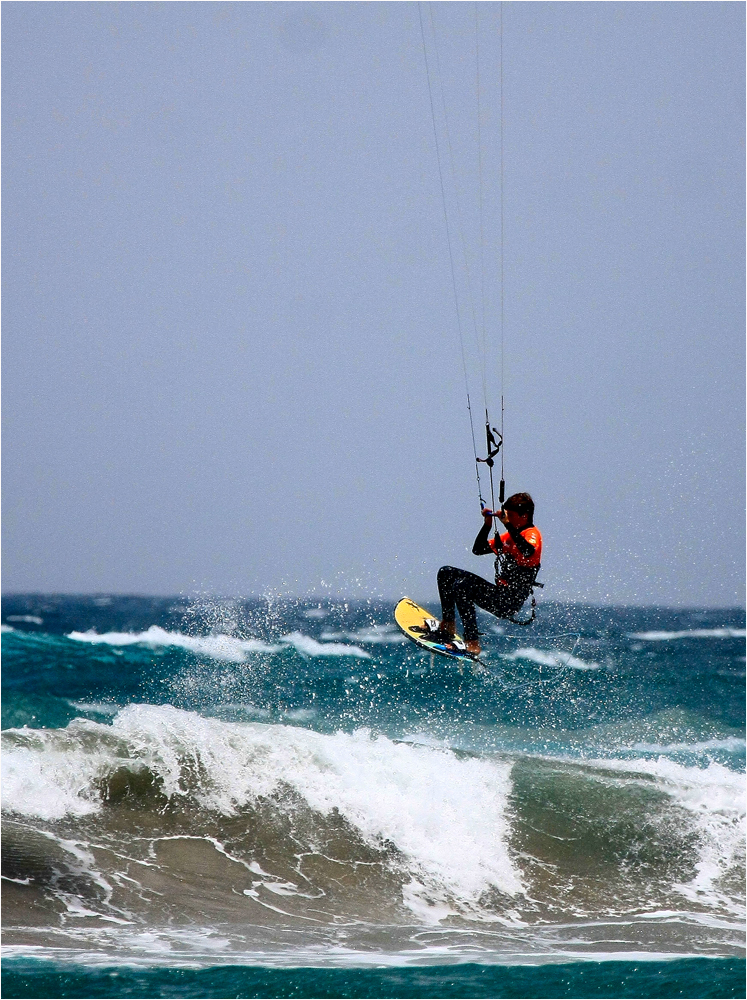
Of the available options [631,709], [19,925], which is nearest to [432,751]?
[19,925]

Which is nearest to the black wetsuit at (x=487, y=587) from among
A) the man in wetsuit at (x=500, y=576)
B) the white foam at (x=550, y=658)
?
the man in wetsuit at (x=500, y=576)

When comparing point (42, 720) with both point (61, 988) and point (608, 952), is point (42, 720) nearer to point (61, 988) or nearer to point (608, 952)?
point (61, 988)

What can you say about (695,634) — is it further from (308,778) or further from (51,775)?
(51,775)

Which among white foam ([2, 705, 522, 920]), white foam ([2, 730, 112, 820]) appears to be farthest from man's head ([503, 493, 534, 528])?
white foam ([2, 730, 112, 820])

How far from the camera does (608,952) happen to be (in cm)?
629

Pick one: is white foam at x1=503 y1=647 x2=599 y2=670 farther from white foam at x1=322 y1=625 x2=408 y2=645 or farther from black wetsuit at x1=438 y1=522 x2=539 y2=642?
black wetsuit at x1=438 y1=522 x2=539 y2=642

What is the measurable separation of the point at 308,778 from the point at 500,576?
2.79 m

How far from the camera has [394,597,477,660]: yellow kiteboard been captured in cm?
746

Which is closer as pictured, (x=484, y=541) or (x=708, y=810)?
(x=484, y=541)

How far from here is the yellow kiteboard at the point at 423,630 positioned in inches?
294

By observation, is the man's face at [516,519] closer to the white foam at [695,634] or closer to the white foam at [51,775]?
the white foam at [51,775]

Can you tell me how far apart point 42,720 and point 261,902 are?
22.2ft

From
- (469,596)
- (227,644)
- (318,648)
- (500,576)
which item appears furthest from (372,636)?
(500,576)

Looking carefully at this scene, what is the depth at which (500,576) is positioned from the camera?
711 cm
